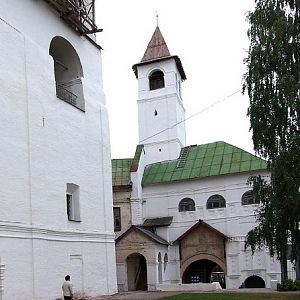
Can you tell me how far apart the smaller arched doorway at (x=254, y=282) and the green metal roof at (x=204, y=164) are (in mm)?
5975

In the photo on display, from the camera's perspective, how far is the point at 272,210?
17.1 m

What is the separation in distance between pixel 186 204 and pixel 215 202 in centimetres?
176

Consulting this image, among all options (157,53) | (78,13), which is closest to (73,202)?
(78,13)

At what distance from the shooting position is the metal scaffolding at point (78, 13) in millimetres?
20719

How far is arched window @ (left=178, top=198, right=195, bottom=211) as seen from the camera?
32375mm

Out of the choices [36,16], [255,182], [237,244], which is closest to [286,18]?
[255,182]

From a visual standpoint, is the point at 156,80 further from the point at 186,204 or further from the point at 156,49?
the point at 186,204

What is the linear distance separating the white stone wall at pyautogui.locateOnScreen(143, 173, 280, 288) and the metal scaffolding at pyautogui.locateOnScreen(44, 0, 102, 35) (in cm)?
1280

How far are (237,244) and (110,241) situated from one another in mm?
9972

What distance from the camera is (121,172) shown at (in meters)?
34.2

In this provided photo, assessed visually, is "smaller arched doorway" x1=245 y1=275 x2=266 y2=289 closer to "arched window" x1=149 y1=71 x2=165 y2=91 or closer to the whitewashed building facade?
the whitewashed building facade

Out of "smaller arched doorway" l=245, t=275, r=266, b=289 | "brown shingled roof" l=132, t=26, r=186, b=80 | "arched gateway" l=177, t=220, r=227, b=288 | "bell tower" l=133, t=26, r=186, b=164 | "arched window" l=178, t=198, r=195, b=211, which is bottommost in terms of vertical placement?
"smaller arched doorway" l=245, t=275, r=266, b=289

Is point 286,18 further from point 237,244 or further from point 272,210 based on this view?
point 237,244

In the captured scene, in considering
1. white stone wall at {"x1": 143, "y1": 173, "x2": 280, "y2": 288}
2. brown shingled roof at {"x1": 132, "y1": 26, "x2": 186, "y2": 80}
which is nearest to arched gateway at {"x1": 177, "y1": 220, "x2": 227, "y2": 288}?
white stone wall at {"x1": 143, "y1": 173, "x2": 280, "y2": 288}
